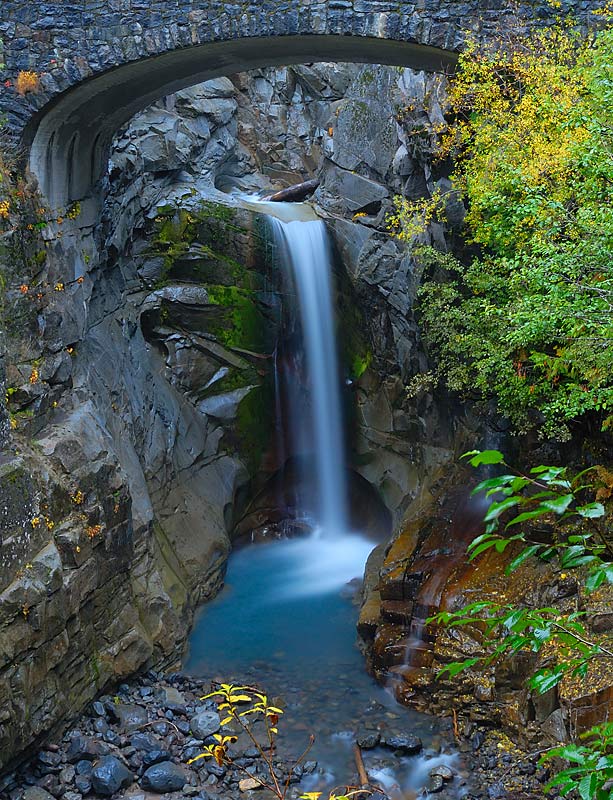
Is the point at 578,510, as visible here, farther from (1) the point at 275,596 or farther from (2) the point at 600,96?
(1) the point at 275,596

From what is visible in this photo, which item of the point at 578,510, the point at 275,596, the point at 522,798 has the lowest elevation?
the point at 522,798

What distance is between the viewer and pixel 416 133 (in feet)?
46.3

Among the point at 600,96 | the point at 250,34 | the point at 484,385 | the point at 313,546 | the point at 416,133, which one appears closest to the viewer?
the point at 600,96

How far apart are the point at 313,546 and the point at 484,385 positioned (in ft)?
21.1

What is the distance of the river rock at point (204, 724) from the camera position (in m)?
10.0

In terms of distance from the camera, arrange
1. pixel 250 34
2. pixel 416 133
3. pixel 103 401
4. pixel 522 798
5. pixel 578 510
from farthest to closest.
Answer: pixel 416 133, pixel 103 401, pixel 250 34, pixel 522 798, pixel 578 510

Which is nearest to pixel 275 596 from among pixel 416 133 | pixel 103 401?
pixel 103 401

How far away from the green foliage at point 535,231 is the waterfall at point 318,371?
4.51 meters

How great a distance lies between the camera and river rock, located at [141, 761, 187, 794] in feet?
29.2

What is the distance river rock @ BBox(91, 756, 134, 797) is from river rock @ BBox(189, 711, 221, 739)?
3.64 ft

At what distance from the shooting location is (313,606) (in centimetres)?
1393

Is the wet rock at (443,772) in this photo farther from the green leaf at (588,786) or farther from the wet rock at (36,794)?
the green leaf at (588,786)

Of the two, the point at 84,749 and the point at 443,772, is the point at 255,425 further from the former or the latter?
the point at 443,772

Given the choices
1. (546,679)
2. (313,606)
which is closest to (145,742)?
(313,606)
